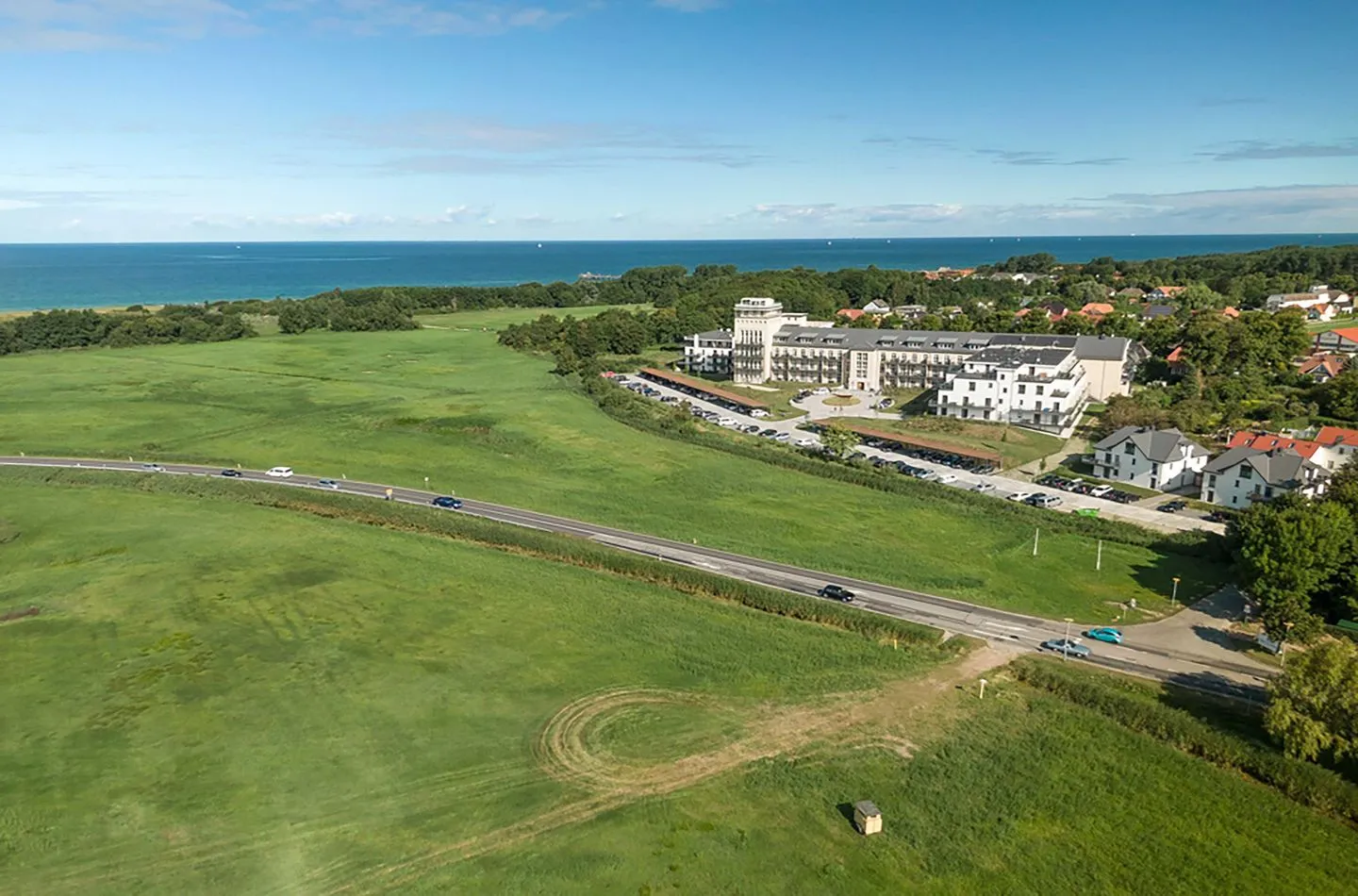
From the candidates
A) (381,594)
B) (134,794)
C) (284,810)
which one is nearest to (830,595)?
(381,594)

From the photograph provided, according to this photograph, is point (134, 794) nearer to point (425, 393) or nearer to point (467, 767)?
point (467, 767)

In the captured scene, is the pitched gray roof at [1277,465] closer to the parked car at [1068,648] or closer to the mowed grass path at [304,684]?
the parked car at [1068,648]

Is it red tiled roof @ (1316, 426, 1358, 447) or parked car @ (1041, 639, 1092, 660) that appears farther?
red tiled roof @ (1316, 426, 1358, 447)

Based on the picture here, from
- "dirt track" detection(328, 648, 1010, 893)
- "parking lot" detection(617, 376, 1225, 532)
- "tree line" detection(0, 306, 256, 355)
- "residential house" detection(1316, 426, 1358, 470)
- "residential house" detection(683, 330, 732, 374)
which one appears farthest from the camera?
"tree line" detection(0, 306, 256, 355)

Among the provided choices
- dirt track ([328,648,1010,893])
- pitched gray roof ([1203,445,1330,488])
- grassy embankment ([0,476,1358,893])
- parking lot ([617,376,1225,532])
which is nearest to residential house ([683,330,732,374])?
parking lot ([617,376,1225,532])

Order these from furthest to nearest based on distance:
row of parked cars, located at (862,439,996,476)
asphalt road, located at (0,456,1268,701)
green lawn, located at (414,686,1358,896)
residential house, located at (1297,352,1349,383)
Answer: residential house, located at (1297,352,1349,383) < row of parked cars, located at (862,439,996,476) < asphalt road, located at (0,456,1268,701) < green lawn, located at (414,686,1358,896)

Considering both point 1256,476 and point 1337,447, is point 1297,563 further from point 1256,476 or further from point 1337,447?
point 1337,447

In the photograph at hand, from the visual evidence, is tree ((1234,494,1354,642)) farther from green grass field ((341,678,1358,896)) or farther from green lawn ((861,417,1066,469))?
green lawn ((861,417,1066,469))
